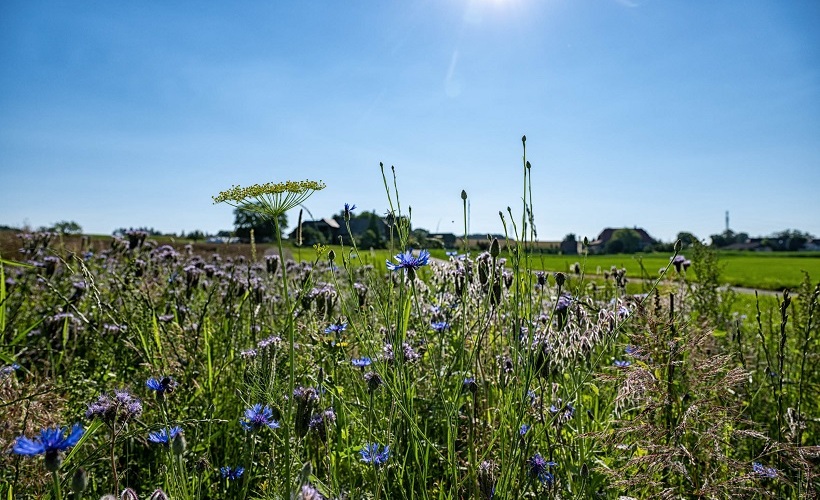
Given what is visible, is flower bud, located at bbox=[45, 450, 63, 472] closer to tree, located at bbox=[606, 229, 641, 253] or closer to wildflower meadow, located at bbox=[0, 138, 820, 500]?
wildflower meadow, located at bbox=[0, 138, 820, 500]

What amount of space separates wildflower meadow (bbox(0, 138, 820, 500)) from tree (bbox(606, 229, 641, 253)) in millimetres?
68881

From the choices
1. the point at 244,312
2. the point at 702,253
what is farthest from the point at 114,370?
the point at 702,253

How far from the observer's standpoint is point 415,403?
107 inches

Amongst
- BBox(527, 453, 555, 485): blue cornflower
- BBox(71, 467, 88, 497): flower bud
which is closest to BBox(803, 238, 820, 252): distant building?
BBox(527, 453, 555, 485): blue cornflower

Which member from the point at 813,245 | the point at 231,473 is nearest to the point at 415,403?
the point at 231,473

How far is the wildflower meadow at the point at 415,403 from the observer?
158 cm

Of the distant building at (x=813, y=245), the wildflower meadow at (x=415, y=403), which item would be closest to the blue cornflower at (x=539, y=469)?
the wildflower meadow at (x=415, y=403)

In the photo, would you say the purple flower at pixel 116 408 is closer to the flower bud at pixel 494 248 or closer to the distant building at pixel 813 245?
the flower bud at pixel 494 248

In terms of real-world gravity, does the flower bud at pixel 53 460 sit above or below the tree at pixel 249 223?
below

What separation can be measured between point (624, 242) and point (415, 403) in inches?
3052

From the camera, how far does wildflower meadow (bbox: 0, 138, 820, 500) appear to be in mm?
1580

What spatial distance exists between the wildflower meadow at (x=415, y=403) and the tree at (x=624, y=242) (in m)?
68.9

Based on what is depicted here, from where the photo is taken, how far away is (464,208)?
166 centimetres

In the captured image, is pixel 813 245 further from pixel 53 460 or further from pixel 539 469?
pixel 53 460
